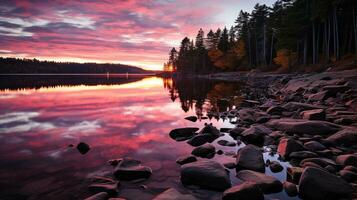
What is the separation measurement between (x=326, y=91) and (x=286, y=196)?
37.6 ft

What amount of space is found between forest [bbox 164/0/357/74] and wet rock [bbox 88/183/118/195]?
32580 mm

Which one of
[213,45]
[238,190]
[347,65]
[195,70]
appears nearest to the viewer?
[238,190]

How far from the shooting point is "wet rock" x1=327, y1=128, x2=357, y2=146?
6.97 m

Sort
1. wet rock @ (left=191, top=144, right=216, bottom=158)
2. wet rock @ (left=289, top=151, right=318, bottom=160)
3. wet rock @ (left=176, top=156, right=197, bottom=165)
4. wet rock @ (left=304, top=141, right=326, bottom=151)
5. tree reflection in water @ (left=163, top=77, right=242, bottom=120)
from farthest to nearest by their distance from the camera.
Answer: tree reflection in water @ (left=163, top=77, right=242, bottom=120), wet rock @ (left=191, top=144, right=216, bottom=158), wet rock @ (left=304, top=141, right=326, bottom=151), wet rock @ (left=176, top=156, right=197, bottom=165), wet rock @ (left=289, top=151, right=318, bottom=160)

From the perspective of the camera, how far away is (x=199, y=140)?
8414 mm

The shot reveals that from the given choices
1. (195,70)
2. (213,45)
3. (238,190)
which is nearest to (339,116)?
(238,190)

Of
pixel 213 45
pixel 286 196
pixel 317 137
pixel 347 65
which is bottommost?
pixel 286 196

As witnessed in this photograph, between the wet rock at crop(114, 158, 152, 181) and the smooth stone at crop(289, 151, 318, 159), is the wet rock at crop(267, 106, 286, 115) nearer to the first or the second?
the smooth stone at crop(289, 151, 318, 159)

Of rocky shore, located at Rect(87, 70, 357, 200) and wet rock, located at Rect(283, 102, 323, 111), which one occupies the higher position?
wet rock, located at Rect(283, 102, 323, 111)

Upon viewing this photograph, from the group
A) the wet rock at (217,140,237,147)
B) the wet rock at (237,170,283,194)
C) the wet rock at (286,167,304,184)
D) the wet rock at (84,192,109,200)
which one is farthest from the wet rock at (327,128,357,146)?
the wet rock at (84,192,109,200)

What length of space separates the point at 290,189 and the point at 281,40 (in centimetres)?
4225

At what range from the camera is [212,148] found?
7.33 m

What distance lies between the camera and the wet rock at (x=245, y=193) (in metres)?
4.46

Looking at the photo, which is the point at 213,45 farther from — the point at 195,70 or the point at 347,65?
the point at 347,65
